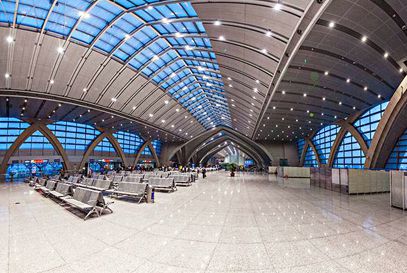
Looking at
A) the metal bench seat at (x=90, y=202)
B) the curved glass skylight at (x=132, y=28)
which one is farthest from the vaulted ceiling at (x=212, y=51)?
the metal bench seat at (x=90, y=202)

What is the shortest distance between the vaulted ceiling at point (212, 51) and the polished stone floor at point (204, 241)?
8.65m

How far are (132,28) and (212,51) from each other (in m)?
7.85

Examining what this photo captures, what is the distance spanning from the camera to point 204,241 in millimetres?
4941

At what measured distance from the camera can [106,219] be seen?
679 cm

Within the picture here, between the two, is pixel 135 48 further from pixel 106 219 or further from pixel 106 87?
pixel 106 219

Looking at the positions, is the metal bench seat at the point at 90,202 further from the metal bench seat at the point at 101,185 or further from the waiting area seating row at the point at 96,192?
the metal bench seat at the point at 101,185

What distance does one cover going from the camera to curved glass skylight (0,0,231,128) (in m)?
15.8

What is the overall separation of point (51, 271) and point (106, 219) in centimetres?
333

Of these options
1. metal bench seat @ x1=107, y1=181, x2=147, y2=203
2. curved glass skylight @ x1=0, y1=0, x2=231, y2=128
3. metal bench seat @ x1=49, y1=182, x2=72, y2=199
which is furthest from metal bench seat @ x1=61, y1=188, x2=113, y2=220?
curved glass skylight @ x1=0, y1=0, x2=231, y2=128

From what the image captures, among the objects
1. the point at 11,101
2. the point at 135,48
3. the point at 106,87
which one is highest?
the point at 135,48

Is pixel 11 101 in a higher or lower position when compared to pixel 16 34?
lower

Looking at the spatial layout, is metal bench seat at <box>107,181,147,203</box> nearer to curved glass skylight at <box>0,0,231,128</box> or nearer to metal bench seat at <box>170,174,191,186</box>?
metal bench seat at <box>170,174,191,186</box>

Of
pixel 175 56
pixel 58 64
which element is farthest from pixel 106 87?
pixel 175 56

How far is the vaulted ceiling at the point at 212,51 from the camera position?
11461mm
